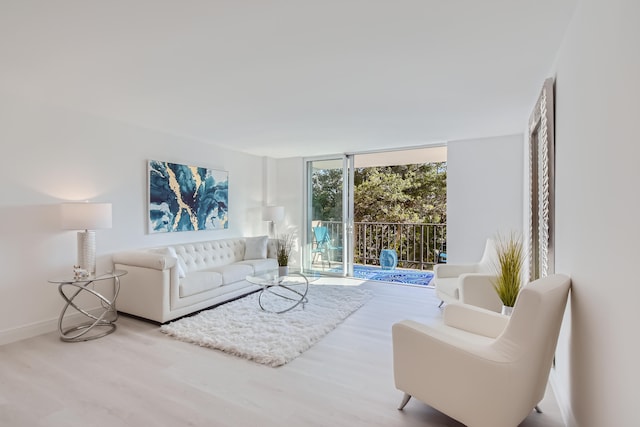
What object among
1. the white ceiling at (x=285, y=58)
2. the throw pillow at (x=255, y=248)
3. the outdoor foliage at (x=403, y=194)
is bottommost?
the throw pillow at (x=255, y=248)

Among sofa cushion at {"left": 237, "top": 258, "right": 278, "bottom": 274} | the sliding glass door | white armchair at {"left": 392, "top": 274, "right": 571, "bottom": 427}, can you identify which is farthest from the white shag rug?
the sliding glass door

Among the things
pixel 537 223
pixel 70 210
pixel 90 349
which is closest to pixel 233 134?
pixel 70 210

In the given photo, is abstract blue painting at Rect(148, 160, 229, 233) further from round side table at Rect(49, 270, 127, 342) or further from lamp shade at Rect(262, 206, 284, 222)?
round side table at Rect(49, 270, 127, 342)

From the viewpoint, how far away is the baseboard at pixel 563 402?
1829mm

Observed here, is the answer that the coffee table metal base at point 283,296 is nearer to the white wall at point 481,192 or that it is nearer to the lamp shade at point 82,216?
the lamp shade at point 82,216

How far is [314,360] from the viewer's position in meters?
2.72

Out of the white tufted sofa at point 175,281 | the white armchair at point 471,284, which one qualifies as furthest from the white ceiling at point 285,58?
the white armchair at point 471,284

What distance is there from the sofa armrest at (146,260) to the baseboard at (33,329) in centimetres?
72

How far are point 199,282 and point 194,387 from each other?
172 centimetres

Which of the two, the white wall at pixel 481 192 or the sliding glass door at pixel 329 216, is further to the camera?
the sliding glass door at pixel 329 216

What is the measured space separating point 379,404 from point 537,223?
94.8 inches

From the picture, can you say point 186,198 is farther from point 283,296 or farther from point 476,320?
point 476,320

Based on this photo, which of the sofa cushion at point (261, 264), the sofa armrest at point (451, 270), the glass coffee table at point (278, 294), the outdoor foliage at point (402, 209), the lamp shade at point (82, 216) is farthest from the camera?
the outdoor foliage at point (402, 209)

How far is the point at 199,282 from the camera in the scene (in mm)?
3867
